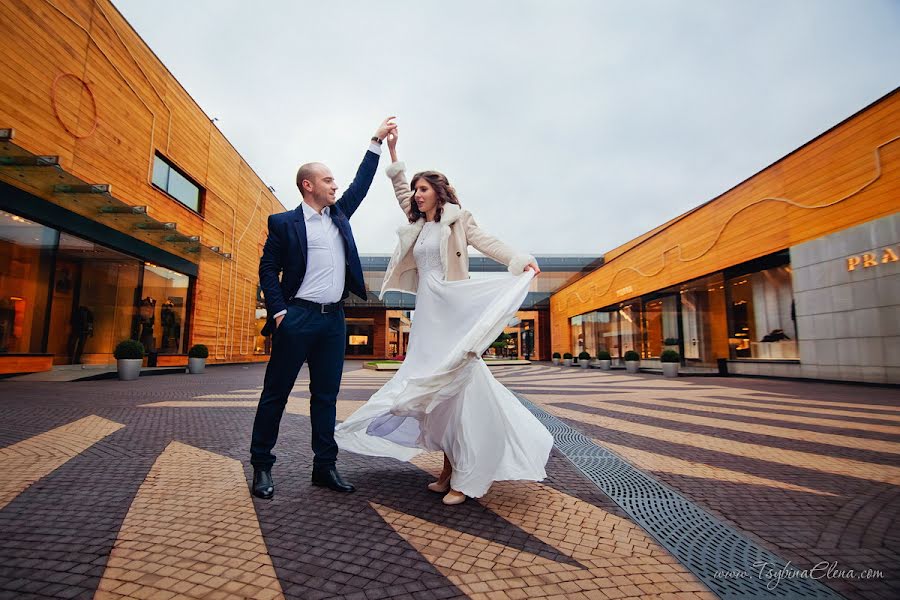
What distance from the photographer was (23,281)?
31.5ft

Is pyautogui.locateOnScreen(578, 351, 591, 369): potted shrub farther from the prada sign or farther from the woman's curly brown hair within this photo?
the woman's curly brown hair

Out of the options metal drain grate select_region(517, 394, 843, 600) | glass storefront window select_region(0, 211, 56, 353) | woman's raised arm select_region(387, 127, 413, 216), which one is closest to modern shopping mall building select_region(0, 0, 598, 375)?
glass storefront window select_region(0, 211, 56, 353)

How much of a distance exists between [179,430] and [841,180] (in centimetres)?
1493

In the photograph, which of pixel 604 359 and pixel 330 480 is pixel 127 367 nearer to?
pixel 330 480

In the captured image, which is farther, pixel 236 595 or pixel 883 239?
pixel 883 239

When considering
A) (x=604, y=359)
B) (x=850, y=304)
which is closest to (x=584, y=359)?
(x=604, y=359)

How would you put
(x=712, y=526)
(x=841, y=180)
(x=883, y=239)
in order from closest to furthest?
(x=712, y=526)
(x=883, y=239)
(x=841, y=180)

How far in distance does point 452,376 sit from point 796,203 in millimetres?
14189

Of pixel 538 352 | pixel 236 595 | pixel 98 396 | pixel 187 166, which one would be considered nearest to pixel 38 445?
pixel 236 595

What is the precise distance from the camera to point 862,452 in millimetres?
3555

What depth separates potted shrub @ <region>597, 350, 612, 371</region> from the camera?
22952mm

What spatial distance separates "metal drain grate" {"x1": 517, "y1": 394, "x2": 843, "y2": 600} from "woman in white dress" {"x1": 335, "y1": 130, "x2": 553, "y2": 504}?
57cm

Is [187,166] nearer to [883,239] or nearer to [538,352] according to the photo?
[883,239]

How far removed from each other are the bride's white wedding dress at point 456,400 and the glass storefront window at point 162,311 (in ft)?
46.4
